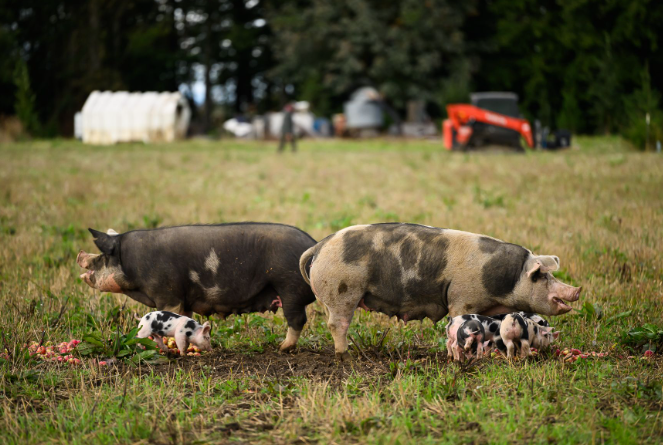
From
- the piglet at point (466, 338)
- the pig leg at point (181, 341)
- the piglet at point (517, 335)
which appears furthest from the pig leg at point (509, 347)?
the pig leg at point (181, 341)

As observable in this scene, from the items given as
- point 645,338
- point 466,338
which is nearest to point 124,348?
point 466,338

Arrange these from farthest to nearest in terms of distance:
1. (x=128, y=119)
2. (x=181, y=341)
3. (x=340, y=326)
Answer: (x=128, y=119) < (x=181, y=341) < (x=340, y=326)

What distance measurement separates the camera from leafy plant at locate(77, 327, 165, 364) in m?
4.75

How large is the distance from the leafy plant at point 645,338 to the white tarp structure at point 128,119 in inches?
1283

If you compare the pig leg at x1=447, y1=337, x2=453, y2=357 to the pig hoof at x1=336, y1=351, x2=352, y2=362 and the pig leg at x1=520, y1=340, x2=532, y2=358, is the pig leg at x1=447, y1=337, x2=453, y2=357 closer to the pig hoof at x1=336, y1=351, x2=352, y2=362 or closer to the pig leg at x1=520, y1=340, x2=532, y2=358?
the pig leg at x1=520, y1=340, x2=532, y2=358

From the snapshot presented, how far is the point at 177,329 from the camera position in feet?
15.8

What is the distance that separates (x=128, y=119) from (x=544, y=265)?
3323 cm

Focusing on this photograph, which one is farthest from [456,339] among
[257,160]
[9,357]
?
[257,160]

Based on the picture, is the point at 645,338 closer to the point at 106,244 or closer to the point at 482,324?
the point at 482,324

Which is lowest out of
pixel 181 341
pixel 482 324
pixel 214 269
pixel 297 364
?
pixel 297 364

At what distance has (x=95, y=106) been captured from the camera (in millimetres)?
36000

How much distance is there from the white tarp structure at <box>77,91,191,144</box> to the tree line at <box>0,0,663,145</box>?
327 centimetres

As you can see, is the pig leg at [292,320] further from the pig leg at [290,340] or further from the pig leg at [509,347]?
the pig leg at [509,347]

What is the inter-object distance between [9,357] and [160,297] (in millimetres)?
1031
